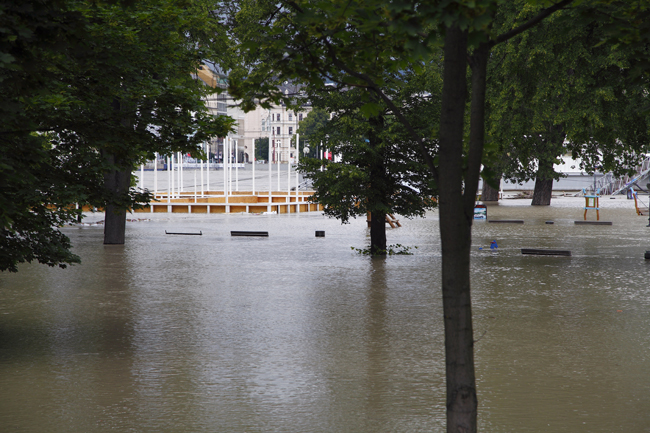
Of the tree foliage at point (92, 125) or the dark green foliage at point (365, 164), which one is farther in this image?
the dark green foliage at point (365, 164)

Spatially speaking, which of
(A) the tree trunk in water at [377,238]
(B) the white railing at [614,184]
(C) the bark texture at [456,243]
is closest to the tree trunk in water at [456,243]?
(C) the bark texture at [456,243]

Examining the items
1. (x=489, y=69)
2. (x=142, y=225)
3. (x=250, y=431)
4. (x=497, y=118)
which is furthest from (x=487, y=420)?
(x=142, y=225)

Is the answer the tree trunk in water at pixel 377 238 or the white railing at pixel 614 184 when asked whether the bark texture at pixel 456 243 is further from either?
the white railing at pixel 614 184

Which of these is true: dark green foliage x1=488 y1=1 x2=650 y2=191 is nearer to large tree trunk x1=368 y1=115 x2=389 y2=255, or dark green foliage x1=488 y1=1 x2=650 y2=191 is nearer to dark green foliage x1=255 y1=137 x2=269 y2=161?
large tree trunk x1=368 y1=115 x2=389 y2=255

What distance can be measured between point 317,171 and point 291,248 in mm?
4089

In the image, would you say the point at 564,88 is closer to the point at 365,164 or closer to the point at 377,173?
the point at 377,173

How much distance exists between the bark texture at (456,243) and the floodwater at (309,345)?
5.00 ft

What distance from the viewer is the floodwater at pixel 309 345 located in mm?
5996

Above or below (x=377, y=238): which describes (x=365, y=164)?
above

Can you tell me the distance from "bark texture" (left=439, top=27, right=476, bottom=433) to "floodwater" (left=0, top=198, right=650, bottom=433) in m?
1.52

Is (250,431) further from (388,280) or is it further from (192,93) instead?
(388,280)

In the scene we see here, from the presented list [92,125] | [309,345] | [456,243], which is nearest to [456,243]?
[456,243]

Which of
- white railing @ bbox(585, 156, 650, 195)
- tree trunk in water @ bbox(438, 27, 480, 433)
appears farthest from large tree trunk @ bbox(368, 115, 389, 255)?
white railing @ bbox(585, 156, 650, 195)

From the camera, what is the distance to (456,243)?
4160mm
